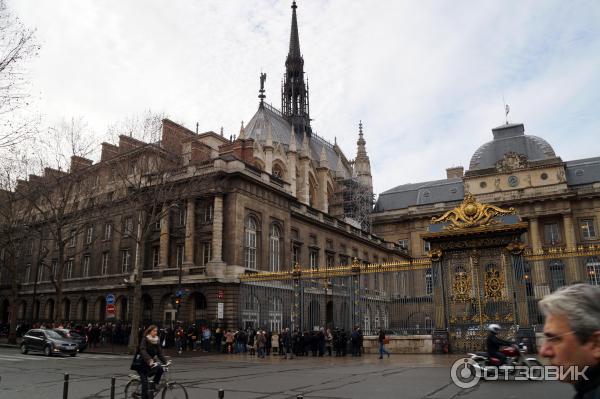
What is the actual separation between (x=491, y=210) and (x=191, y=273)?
748 inches

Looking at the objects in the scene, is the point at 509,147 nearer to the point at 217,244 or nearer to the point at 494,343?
the point at 217,244

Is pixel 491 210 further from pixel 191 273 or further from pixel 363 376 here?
pixel 191 273

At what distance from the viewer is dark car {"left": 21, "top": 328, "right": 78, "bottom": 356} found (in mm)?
23969

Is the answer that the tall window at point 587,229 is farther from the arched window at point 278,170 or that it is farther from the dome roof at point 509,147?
the arched window at point 278,170

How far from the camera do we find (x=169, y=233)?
34.6 meters

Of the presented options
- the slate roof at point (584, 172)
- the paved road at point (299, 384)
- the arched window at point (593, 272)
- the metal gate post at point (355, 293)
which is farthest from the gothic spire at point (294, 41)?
the paved road at point (299, 384)

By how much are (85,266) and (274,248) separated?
56.5 feet

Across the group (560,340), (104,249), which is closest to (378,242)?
(104,249)

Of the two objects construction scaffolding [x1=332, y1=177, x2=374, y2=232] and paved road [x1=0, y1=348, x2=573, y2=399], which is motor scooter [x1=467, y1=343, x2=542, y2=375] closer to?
paved road [x1=0, y1=348, x2=573, y2=399]

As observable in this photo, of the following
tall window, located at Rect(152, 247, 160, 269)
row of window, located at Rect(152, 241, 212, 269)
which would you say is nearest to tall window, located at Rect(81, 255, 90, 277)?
tall window, located at Rect(152, 247, 160, 269)

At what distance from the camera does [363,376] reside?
13898 millimetres

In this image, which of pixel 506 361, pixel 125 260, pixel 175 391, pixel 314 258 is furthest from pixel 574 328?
pixel 314 258

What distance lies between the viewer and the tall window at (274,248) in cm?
3572

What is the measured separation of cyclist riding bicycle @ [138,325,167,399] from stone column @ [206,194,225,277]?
21.0 metres
